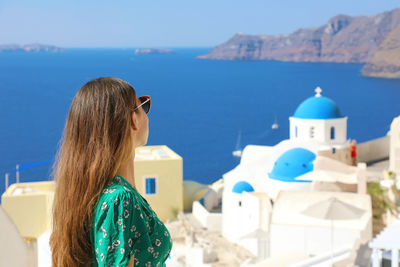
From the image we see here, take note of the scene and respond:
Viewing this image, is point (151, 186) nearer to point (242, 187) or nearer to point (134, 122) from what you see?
point (242, 187)

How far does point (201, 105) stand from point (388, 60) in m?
42.5

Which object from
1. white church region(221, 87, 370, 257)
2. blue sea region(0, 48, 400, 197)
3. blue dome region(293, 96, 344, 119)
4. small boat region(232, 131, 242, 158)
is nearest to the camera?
white church region(221, 87, 370, 257)

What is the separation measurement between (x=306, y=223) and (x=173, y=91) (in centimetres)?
7574

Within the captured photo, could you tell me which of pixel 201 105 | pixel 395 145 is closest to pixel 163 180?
pixel 395 145

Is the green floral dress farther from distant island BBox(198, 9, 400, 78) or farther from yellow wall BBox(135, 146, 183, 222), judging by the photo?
distant island BBox(198, 9, 400, 78)

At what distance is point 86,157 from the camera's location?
1.34m

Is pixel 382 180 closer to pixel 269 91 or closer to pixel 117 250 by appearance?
pixel 117 250

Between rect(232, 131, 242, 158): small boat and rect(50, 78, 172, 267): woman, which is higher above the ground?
rect(50, 78, 172, 267): woman

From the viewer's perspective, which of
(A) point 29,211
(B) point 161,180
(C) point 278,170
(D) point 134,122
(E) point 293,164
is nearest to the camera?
(D) point 134,122

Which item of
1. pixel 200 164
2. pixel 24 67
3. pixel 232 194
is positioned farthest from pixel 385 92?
pixel 232 194

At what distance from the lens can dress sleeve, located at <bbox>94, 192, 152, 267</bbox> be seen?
127cm

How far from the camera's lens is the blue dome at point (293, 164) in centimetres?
1444

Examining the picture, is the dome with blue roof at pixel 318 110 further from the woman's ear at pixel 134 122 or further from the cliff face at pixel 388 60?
the cliff face at pixel 388 60

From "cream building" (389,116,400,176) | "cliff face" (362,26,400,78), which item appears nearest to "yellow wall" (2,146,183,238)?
"cream building" (389,116,400,176)
